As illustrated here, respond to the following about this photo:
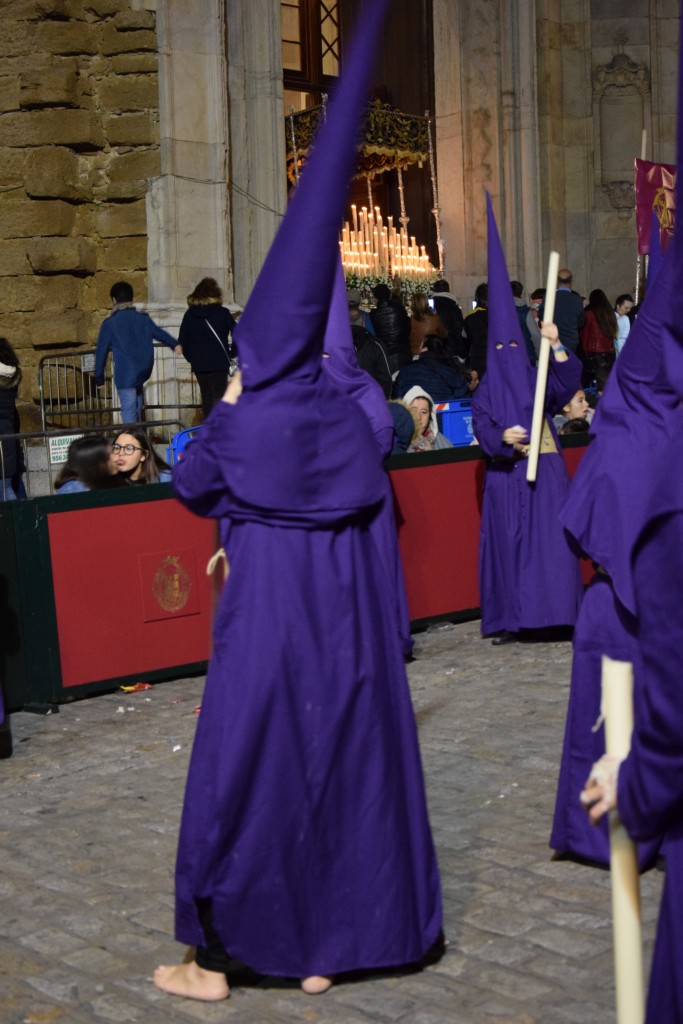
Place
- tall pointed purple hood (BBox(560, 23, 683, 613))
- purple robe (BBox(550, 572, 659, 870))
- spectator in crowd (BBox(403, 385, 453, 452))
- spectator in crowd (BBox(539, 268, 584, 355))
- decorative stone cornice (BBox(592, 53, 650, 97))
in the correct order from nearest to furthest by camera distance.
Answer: tall pointed purple hood (BBox(560, 23, 683, 613)) → purple robe (BBox(550, 572, 659, 870)) → spectator in crowd (BBox(403, 385, 453, 452)) → spectator in crowd (BBox(539, 268, 584, 355)) → decorative stone cornice (BBox(592, 53, 650, 97))

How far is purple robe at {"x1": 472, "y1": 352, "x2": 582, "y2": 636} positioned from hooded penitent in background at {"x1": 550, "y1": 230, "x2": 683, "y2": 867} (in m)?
4.38

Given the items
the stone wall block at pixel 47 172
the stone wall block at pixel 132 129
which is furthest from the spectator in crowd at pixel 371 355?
the stone wall block at pixel 47 172

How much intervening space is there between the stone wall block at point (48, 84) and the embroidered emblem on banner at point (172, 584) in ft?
27.8

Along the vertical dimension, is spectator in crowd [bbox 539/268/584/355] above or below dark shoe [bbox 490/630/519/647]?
above

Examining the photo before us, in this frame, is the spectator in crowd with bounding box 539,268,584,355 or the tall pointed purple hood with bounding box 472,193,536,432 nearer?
the tall pointed purple hood with bounding box 472,193,536,432

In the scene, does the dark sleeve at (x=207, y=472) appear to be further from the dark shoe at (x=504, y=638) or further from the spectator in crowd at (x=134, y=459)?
the dark shoe at (x=504, y=638)

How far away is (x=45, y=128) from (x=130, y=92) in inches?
38.6

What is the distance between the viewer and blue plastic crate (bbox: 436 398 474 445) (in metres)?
14.5

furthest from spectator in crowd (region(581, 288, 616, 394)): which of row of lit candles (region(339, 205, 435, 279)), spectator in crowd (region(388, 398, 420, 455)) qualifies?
spectator in crowd (region(388, 398, 420, 455))

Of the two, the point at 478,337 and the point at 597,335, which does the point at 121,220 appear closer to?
the point at 478,337

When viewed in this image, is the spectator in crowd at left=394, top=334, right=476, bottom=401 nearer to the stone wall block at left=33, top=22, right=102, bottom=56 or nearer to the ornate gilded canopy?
the stone wall block at left=33, top=22, right=102, bottom=56

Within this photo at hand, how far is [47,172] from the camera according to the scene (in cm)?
1611

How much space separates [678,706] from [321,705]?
2215 millimetres

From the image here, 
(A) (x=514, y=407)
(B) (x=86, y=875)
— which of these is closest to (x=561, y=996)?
(B) (x=86, y=875)
